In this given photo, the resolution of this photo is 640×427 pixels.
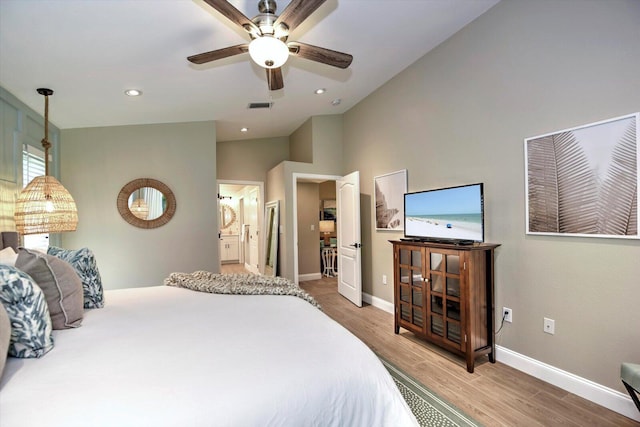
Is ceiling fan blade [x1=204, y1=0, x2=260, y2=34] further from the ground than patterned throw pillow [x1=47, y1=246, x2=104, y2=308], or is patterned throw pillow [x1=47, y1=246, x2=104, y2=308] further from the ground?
ceiling fan blade [x1=204, y1=0, x2=260, y2=34]

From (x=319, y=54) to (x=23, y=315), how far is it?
219 centimetres

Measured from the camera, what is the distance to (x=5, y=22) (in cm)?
192

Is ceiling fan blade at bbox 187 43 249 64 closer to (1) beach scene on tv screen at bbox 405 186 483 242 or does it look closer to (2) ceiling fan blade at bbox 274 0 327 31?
(2) ceiling fan blade at bbox 274 0 327 31

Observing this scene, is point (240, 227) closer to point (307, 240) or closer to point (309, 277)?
point (307, 240)

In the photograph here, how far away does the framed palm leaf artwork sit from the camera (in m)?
1.84

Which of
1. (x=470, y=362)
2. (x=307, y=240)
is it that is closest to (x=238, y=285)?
(x=470, y=362)

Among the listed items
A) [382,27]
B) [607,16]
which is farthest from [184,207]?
[607,16]

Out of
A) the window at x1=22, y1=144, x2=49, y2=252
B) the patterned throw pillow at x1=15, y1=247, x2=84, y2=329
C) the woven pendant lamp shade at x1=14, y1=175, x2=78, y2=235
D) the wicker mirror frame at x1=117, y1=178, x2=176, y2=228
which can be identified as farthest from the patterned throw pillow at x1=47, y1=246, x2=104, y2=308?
the wicker mirror frame at x1=117, y1=178, x2=176, y2=228

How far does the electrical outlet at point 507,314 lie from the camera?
2535 mm

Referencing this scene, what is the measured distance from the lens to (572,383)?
2127mm

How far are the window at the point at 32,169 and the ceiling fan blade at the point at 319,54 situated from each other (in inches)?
118

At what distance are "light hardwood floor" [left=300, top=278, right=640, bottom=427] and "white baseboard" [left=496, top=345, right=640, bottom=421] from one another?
0.04 meters

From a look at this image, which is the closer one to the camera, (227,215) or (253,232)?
(253,232)

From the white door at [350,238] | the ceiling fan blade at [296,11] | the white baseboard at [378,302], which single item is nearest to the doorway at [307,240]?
the white door at [350,238]
